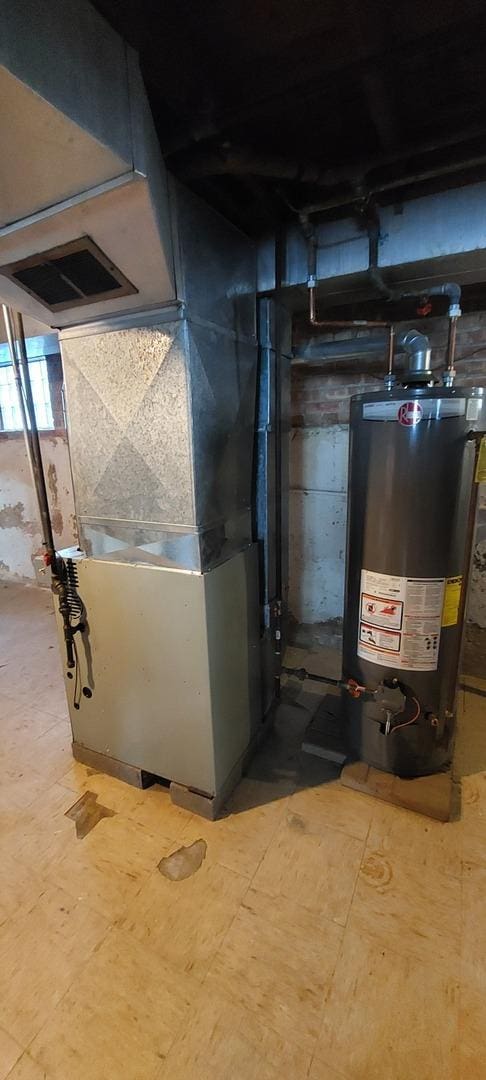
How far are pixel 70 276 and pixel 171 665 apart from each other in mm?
1244

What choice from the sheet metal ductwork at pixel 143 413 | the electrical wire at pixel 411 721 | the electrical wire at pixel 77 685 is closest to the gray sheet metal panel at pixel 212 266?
the sheet metal ductwork at pixel 143 413

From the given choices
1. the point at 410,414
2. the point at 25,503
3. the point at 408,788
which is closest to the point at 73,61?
the point at 410,414

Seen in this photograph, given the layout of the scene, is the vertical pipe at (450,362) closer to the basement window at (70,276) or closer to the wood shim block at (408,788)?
the basement window at (70,276)

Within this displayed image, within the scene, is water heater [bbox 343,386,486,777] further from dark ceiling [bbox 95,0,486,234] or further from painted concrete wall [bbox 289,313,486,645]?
painted concrete wall [bbox 289,313,486,645]

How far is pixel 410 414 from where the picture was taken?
1.35m

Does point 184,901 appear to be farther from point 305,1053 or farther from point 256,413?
point 256,413

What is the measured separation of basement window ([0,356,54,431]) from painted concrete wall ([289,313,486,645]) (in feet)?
6.90

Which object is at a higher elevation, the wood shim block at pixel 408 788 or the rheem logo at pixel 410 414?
the rheem logo at pixel 410 414

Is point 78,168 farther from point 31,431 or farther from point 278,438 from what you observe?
point 278,438

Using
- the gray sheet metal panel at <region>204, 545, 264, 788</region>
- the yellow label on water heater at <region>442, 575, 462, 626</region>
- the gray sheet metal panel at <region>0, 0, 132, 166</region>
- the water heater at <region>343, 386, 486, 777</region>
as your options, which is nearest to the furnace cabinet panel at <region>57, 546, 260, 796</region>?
the gray sheet metal panel at <region>204, 545, 264, 788</region>

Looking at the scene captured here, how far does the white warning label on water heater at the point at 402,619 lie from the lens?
147cm

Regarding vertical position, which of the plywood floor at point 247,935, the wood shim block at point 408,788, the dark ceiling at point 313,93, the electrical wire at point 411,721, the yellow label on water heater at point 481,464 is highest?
the dark ceiling at point 313,93

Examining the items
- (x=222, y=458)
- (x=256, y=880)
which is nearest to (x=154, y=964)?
(x=256, y=880)

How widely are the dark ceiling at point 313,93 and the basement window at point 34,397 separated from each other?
2481 millimetres
